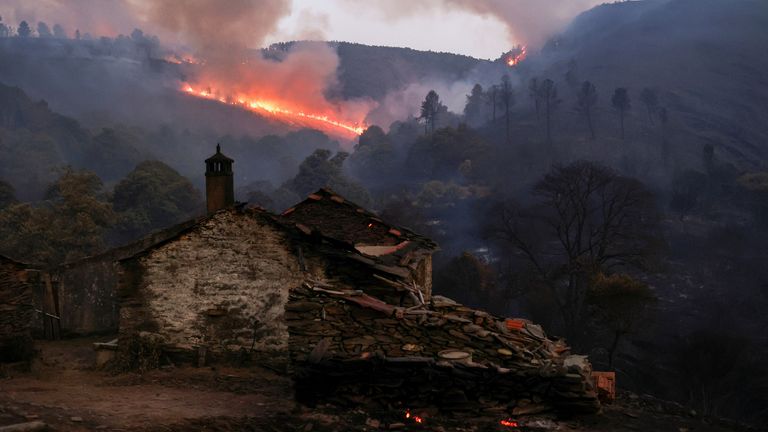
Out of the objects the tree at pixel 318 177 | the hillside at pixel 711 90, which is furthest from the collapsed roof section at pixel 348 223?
the hillside at pixel 711 90

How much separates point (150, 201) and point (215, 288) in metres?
56.4

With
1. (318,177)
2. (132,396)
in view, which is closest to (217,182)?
(132,396)

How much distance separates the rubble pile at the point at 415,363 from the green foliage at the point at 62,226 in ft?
132

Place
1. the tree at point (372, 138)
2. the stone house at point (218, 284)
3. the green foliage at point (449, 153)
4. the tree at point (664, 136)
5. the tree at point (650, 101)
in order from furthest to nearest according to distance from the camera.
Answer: the tree at point (372, 138) → the tree at point (650, 101) → the tree at point (664, 136) → the green foliage at point (449, 153) → the stone house at point (218, 284)

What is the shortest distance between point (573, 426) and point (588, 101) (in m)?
137

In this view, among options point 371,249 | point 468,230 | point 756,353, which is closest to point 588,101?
point 468,230

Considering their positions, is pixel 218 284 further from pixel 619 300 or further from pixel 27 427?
pixel 619 300

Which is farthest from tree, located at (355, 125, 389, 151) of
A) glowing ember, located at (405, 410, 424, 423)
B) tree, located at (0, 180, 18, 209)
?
glowing ember, located at (405, 410, 424, 423)

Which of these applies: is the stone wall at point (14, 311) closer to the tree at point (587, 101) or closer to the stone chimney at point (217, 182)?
the stone chimney at point (217, 182)

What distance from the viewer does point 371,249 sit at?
24328mm

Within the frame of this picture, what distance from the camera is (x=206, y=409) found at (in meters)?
14.1

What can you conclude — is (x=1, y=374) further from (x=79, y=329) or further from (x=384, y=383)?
(x=384, y=383)

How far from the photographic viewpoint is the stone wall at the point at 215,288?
1867cm

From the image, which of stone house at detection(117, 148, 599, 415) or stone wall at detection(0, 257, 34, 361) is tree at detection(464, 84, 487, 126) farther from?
stone wall at detection(0, 257, 34, 361)
